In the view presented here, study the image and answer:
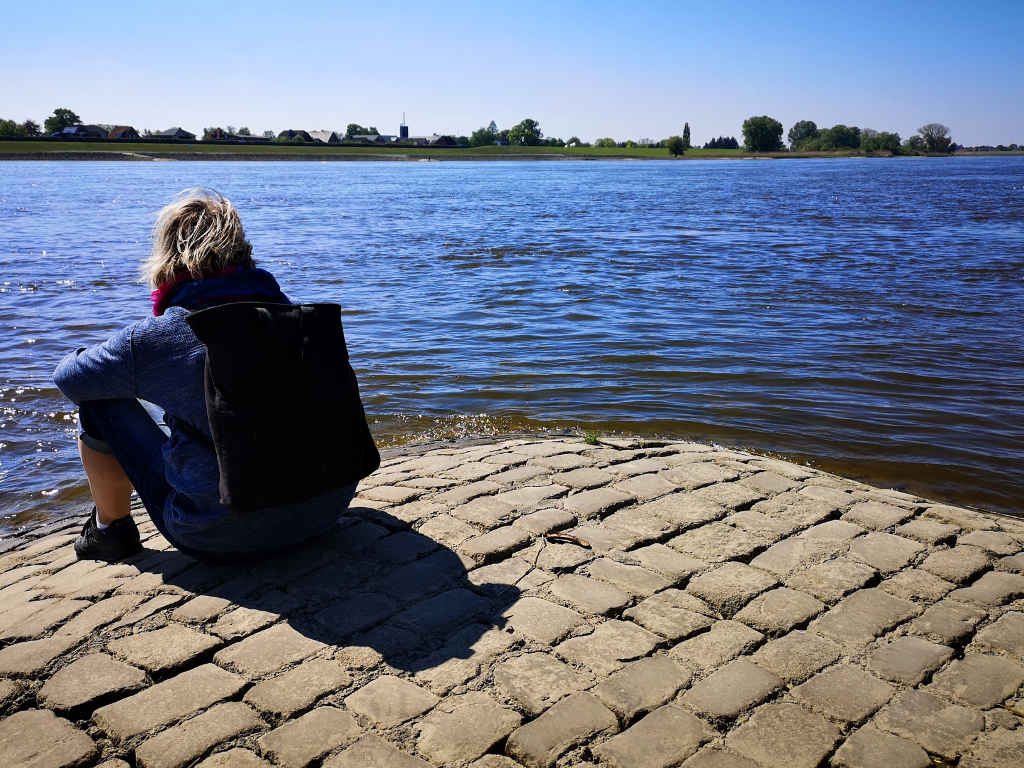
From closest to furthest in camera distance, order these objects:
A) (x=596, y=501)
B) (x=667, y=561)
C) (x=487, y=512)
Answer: (x=667, y=561)
(x=487, y=512)
(x=596, y=501)

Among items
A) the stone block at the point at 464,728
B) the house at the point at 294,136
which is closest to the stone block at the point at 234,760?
the stone block at the point at 464,728

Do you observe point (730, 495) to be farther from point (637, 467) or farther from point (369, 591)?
point (369, 591)

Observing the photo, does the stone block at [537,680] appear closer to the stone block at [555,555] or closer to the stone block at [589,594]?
the stone block at [589,594]

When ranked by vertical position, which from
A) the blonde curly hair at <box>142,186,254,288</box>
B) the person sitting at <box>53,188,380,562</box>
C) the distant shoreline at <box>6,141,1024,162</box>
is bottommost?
the person sitting at <box>53,188,380,562</box>

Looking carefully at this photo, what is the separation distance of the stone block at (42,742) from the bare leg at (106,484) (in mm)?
1214

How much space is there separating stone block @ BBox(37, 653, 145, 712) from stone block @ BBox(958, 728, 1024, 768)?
2.56 meters

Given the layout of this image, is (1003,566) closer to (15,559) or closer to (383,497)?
(383,497)

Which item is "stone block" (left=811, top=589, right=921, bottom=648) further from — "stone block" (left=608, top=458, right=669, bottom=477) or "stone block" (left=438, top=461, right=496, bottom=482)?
"stone block" (left=438, top=461, right=496, bottom=482)

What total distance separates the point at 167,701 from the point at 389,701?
709mm

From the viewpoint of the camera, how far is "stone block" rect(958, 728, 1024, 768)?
7.89 feet

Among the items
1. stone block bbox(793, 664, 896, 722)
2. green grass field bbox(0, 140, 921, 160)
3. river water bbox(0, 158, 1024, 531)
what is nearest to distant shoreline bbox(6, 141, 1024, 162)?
green grass field bbox(0, 140, 921, 160)

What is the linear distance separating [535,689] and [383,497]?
185 centimetres

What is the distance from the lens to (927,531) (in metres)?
3.98

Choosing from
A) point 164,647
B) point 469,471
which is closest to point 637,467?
point 469,471
